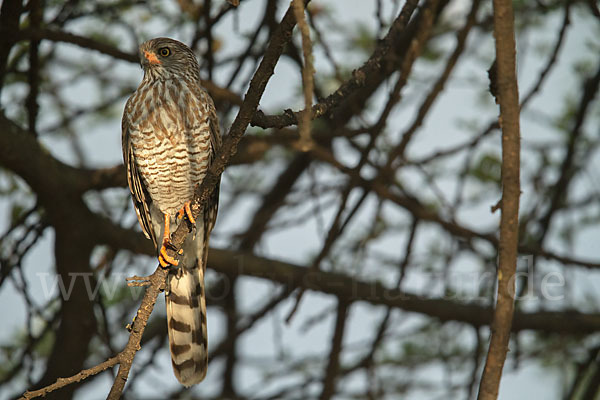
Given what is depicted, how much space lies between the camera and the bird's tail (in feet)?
11.3

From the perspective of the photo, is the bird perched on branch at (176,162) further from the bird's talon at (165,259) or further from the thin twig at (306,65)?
the thin twig at (306,65)

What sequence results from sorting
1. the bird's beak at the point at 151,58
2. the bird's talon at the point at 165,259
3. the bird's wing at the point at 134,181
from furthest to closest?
the bird's beak at the point at 151,58, the bird's wing at the point at 134,181, the bird's talon at the point at 165,259

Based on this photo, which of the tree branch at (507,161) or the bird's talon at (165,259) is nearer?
the tree branch at (507,161)

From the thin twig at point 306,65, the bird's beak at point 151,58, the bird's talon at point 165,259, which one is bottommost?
the thin twig at point 306,65

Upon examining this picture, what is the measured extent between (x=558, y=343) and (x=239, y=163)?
2684 mm

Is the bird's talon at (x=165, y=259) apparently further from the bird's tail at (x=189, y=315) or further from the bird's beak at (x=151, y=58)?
the bird's beak at (x=151, y=58)

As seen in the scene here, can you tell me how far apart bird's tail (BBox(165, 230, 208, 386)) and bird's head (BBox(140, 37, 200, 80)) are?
37.3 inches

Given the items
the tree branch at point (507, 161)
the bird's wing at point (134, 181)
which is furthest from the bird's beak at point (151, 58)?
the tree branch at point (507, 161)

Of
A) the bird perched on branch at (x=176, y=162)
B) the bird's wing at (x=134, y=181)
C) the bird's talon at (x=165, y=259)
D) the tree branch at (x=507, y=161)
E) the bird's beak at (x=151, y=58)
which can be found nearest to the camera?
the tree branch at (x=507, y=161)

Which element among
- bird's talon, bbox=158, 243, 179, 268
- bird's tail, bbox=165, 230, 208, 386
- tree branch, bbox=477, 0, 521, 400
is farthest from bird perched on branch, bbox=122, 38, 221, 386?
tree branch, bbox=477, 0, 521, 400

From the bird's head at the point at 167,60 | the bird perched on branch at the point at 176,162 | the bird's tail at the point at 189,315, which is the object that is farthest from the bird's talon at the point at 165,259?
the bird's head at the point at 167,60

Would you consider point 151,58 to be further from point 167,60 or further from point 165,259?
point 165,259

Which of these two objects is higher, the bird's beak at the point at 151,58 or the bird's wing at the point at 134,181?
the bird's beak at the point at 151,58

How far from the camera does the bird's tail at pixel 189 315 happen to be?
344 cm
